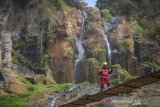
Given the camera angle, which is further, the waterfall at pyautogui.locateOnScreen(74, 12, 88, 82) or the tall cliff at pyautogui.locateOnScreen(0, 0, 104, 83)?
the waterfall at pyautogui.locateOnScreen(74, 12, 88, 82)

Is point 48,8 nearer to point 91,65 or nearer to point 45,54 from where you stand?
point 45,54

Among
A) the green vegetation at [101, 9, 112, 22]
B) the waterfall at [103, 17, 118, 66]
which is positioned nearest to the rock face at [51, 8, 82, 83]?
the waterfall at [103, 17, 118, 66]

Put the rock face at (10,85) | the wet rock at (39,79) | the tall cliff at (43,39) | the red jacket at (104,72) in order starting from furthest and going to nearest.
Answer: the tall cliff at (43,39) < the wet rock at (39,79) < the rock face at (10,85) < the red jacket at (104,72)

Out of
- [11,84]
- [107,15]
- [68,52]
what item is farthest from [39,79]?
[107,15]

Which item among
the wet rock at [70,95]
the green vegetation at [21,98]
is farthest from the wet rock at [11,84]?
the wet rock at [70,95]

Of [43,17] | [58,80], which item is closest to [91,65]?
[58,80]

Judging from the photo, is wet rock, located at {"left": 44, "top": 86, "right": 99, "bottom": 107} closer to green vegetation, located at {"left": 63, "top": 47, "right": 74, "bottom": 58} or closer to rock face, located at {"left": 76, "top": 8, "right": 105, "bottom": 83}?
rock face, located at {"left": 76, "top": 8, "right": 105, "bottom": 83}

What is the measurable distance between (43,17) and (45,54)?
4026 millimetres

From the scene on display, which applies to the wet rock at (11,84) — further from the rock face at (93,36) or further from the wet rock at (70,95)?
the rock face at (93,36)

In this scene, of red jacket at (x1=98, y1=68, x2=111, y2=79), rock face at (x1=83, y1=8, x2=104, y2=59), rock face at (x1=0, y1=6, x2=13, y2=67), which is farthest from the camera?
rock face at (x1=83, y1=8, x2=104, y2=59)

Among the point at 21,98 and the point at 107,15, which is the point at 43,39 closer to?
the point at 107,15

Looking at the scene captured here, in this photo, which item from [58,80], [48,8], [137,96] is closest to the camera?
[137,96]

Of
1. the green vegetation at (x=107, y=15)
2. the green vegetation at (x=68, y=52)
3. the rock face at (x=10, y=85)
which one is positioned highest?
the green vegetation at (x=107, y=15)

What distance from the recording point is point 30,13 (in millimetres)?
36000
